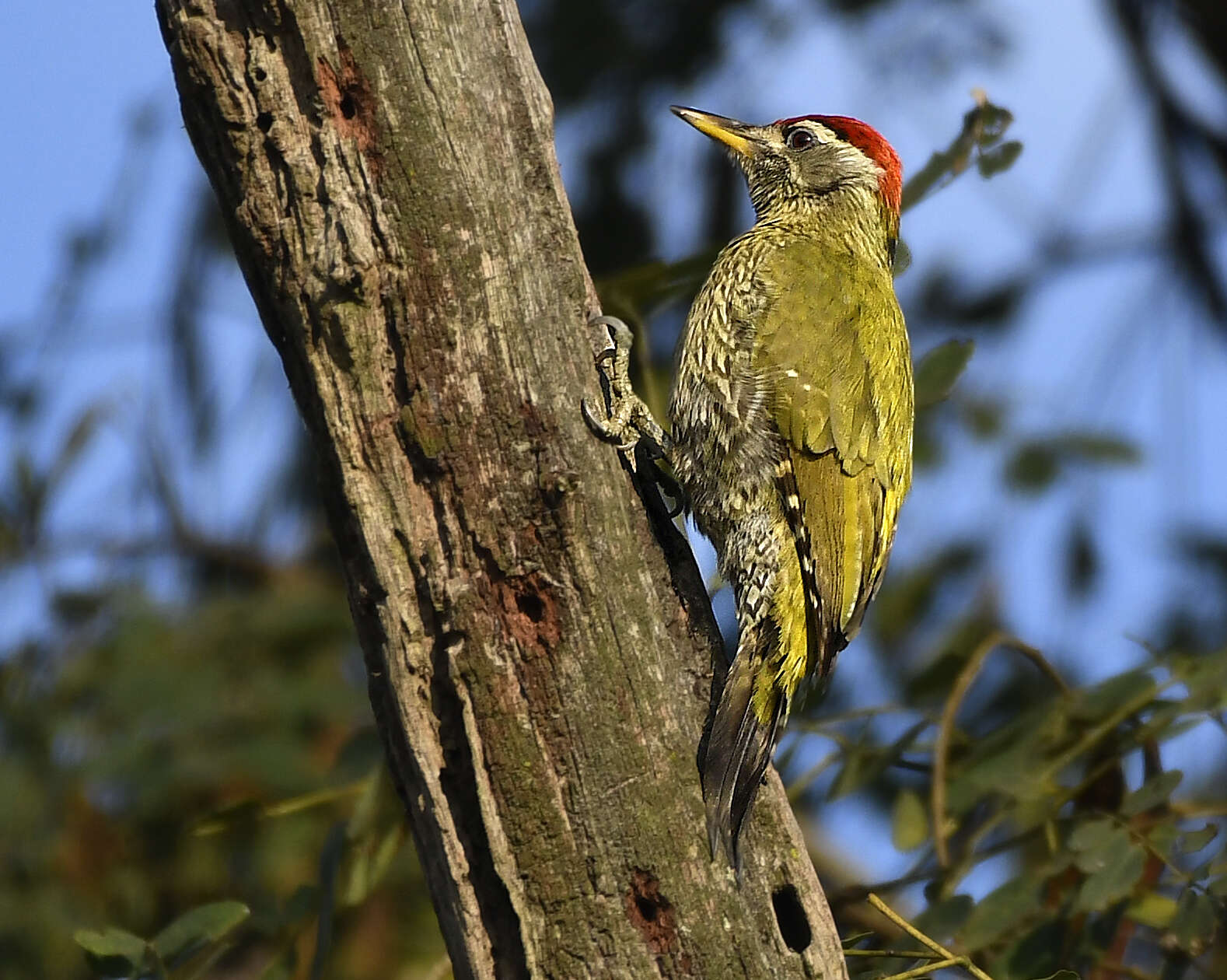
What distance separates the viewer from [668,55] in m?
4.88

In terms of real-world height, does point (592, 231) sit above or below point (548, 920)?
above

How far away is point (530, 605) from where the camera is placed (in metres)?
2.08

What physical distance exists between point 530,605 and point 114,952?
1.04 m

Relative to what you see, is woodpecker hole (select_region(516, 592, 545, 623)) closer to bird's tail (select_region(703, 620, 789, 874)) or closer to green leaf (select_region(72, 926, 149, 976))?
bird's tail (select_region(703, 620, 789, 874))

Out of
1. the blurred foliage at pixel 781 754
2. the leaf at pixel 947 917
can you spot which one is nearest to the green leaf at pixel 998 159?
the blurred foliage at pixel 781 754

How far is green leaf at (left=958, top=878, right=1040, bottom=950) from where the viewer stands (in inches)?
106

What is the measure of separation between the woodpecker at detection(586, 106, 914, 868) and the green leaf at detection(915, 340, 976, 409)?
0.04 meters

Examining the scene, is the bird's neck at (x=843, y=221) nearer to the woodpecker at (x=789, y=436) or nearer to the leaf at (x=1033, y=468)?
the woodpecker at (x=789, y=436)

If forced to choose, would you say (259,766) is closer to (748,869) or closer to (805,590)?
(805,590)

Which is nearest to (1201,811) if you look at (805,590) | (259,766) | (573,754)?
(805,590)

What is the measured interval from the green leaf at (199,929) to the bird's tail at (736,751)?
1.01m

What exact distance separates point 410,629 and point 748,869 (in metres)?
0.62

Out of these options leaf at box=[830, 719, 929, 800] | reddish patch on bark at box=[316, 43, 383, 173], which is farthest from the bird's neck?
reddish patch on bark at box=[316, 43, 383, 173]

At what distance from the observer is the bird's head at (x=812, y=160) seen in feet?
12.6
